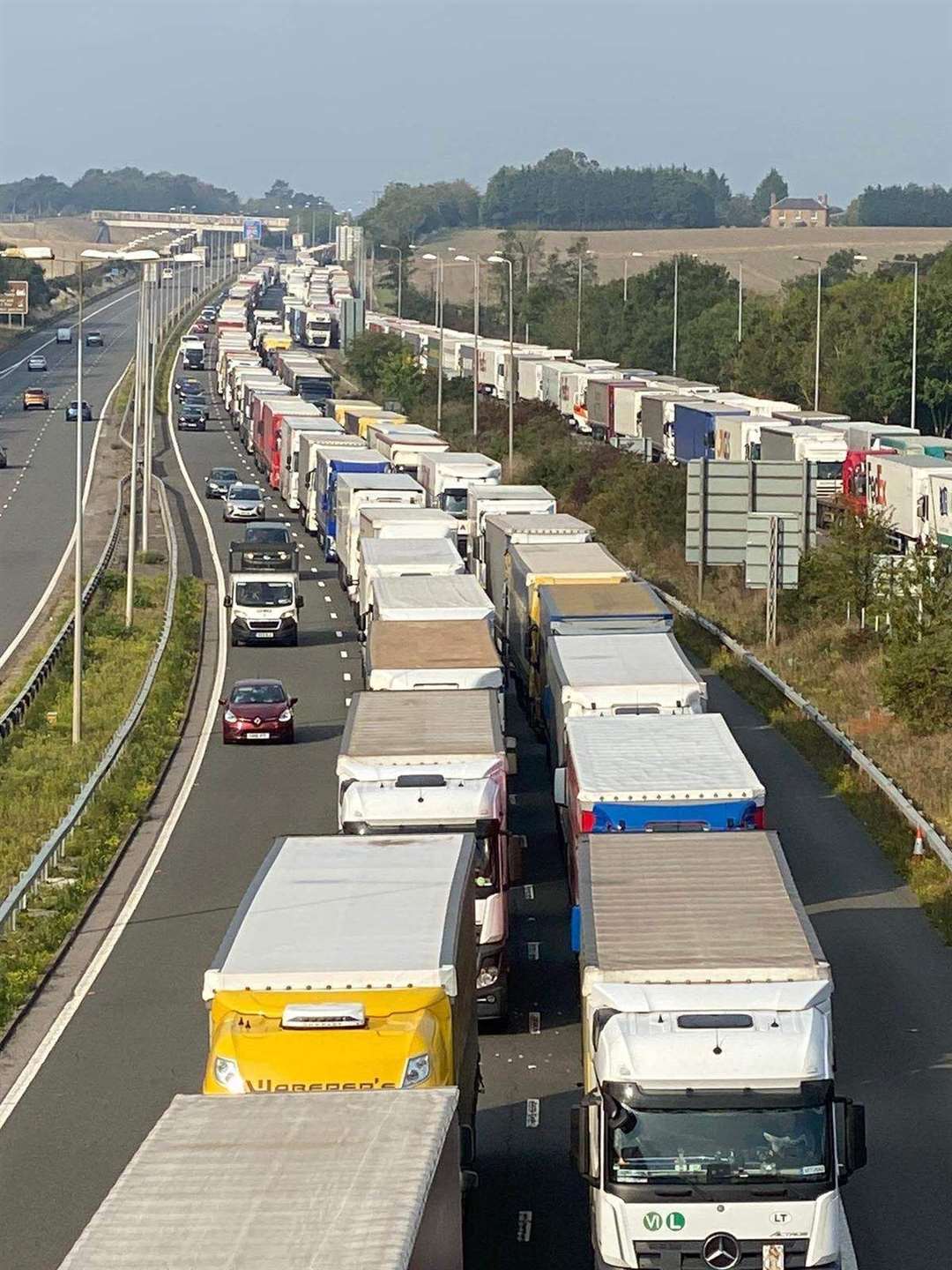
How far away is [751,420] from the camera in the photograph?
7794 cm

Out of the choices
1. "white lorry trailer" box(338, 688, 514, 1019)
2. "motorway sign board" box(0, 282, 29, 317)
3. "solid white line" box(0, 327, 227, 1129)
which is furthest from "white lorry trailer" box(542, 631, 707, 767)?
"motorway sign board" box(0, 282, 29, 317)

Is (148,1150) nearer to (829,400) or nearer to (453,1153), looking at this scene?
(453,1153)

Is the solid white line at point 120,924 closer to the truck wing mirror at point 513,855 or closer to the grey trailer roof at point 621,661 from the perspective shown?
the truck wing mirror at point 513,855

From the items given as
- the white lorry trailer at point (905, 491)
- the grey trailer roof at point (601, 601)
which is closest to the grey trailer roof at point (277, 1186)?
the grey trailer roof at point (601, 601)

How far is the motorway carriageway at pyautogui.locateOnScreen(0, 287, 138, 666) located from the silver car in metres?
5.64

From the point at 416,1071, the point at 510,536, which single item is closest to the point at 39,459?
the point at 510,536

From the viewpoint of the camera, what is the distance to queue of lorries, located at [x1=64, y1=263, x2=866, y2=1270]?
11.4 m

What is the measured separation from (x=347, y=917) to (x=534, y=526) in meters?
32.4

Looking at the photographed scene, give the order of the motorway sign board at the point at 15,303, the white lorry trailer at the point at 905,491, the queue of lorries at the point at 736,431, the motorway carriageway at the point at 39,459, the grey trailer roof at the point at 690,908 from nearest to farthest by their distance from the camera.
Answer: the grey trailer roof at the point at 690,908, the white lorry trailer at the point at 905,491, the queue of lorries at the point at 736,431, the motorway carriageway at the point at 39,459, the motorway sign board at the point at 15,303

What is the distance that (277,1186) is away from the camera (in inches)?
444

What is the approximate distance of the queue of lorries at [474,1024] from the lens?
11.4 metres

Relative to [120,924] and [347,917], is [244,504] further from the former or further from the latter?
[347,917]

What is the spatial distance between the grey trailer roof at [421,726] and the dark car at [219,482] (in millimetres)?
56401

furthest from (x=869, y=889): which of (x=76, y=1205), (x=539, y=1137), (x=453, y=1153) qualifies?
(x=453, y=1153)
